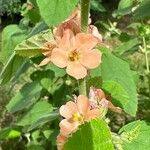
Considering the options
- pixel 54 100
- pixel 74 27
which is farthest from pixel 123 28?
pixel 74 27

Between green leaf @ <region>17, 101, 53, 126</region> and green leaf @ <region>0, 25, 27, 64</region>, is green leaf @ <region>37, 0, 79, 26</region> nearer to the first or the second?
green leaf @ <region>0, 25, 27, 64</region>

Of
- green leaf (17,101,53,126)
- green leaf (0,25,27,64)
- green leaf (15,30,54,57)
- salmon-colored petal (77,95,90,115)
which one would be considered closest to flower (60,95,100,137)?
salmon-colored petal (77,95,90,115)

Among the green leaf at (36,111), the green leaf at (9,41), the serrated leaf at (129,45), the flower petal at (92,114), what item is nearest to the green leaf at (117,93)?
the flower petal at (92,114)

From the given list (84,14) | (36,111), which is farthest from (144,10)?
(36,111)

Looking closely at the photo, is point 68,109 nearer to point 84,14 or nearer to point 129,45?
point 84,14

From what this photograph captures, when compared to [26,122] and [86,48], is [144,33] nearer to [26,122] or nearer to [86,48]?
[26,122]

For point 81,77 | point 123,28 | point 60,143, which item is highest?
point 81,77
